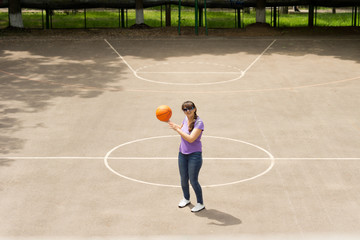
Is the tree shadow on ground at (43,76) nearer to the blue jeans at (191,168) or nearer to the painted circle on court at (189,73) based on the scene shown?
the painted circle on court at (189,73)

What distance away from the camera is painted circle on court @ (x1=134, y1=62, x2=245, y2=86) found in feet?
85.9

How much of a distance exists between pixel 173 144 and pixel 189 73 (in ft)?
35.6

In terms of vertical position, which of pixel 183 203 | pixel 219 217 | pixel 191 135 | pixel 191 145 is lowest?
pixel 219 217

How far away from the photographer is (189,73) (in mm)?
27578

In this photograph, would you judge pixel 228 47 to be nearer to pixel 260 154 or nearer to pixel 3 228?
pixel 260 154

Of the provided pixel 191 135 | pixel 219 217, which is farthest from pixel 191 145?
pixel 219 217

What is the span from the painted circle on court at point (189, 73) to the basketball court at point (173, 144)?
3.7 inches

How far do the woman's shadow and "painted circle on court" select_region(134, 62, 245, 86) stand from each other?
44.8 feet

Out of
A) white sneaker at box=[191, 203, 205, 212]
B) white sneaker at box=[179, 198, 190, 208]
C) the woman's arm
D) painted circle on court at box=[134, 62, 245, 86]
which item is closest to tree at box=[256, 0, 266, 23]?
painted circle on court at box=[134, 62, 245, 86]

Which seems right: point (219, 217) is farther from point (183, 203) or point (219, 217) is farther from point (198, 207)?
point (183, 203)

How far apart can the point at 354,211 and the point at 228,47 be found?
23024mm

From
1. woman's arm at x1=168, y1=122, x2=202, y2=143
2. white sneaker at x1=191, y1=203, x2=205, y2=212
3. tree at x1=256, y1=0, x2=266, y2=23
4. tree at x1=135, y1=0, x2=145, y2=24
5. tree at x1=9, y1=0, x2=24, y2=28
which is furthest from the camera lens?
tree at x1=135, y1=0, x2=145, y2=24

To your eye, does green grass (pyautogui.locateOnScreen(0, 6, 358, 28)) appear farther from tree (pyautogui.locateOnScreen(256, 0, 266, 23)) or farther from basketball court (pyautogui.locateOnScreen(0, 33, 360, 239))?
basketball court (pyautogui.locateOnScreen(0, 33, 360, 239))

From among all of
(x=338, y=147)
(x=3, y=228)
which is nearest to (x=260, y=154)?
(x=338, y=147)
